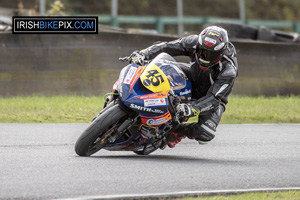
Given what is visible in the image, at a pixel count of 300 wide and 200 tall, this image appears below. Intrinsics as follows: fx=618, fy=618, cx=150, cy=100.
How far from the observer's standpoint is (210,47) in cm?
682

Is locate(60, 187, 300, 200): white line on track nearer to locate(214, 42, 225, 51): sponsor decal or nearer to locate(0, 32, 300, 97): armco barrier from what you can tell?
locate(214, 42, 225, 51): sponsor decal

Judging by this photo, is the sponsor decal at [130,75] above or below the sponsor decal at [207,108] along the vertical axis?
above

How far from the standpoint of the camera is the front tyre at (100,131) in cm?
632

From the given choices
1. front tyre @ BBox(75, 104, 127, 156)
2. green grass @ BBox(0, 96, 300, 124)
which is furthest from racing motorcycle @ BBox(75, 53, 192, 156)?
green grass @ BBox(0, 96, 300, 124)

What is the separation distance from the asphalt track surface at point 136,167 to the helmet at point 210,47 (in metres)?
1.16

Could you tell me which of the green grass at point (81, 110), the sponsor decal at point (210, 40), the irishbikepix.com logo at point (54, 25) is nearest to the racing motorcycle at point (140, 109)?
the sponsor decal at point (210, 40)

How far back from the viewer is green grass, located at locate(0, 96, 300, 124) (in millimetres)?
10789

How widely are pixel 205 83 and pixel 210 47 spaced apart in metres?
0.66

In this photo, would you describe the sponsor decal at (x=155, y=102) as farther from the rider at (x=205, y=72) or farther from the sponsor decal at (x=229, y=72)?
the sponsor decal at (x=229, y=72)

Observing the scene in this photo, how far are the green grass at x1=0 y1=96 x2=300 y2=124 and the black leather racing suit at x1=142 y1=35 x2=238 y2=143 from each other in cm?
361

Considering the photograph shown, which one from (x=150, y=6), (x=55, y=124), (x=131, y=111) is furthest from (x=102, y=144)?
(x=150, y=6)

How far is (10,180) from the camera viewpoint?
5.42 meters

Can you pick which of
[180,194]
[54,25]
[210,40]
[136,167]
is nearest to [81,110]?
[54,25]

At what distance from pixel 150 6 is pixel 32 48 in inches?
1843
